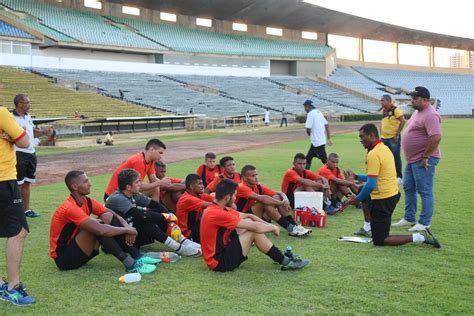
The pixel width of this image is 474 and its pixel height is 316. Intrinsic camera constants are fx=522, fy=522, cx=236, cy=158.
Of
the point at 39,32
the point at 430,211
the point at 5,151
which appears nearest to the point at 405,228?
the point at 430,211

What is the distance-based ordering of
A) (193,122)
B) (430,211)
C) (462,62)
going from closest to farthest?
1. (430,211)
2. (193,122)
3. (462,62)

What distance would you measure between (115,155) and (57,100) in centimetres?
1422

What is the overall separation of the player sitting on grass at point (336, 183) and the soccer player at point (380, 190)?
94.1 inches

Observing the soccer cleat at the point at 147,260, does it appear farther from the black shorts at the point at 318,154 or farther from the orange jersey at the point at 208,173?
the black shorts at the point at 318,154

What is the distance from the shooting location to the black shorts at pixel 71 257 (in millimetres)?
5883

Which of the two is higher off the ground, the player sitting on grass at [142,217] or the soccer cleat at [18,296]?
the player sitting on grass at [142,217]

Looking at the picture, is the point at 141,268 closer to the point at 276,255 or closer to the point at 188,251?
the point at 188,251

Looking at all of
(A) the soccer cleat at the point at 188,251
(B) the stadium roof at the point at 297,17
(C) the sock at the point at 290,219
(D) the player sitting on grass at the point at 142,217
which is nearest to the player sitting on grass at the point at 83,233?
(D) the player sitting on grass at the point at 142,217

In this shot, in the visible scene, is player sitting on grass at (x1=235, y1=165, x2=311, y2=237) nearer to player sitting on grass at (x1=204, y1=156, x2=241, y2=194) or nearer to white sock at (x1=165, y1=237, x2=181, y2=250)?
player sitting on grass at (x1=204, y1=156, x2=241, y2=194)

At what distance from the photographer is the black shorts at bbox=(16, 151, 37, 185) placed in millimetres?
8423

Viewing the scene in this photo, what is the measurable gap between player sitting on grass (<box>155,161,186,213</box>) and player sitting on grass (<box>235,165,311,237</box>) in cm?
97

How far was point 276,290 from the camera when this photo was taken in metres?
5.18

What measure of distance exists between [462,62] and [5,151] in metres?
89.9

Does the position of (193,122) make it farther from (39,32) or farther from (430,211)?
(430,211)
